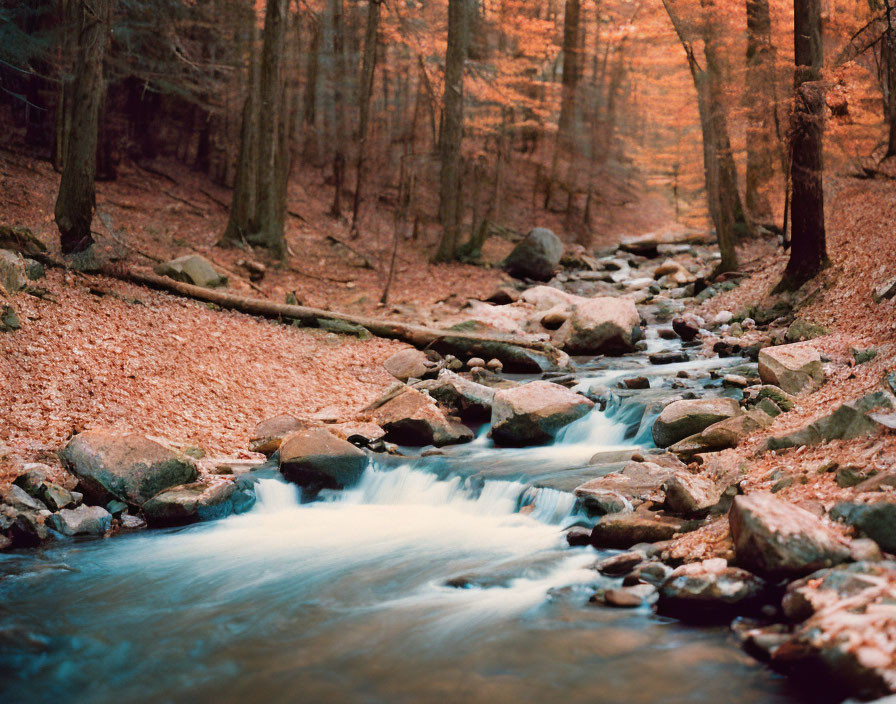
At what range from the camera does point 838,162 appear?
17156 mm

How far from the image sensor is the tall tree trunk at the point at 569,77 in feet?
83.7

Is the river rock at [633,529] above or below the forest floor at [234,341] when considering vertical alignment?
below

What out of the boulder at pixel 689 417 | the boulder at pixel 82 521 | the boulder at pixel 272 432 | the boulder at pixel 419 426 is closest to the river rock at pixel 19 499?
the boulder at pixel 82 521

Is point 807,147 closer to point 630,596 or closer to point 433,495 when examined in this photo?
point 433,495

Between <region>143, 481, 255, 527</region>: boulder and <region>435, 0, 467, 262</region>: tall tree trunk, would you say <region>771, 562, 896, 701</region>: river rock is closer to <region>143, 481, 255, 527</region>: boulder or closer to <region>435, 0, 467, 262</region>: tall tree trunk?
<region>143, 481, 255, 527</region>: boulder

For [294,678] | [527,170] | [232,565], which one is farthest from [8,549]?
[527,170]

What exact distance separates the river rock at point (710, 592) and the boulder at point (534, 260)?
51.5 ft

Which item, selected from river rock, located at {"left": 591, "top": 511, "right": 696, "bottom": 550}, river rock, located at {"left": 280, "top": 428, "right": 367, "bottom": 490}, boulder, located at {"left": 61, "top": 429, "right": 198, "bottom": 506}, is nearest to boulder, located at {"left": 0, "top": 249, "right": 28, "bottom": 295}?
boulder, located at {"left": 61, "top": 429, "right": 198, "bottom": 506}

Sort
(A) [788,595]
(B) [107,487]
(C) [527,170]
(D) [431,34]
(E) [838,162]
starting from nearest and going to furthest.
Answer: (A) [788,595], (B) [107,487], (E) [838,162], (D) [431,34], (C) [527,170]

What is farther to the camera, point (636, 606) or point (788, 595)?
→ point (636, 606)

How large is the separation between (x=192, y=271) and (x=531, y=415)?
7282mm

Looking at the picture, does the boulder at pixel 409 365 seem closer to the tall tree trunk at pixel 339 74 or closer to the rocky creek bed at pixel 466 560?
the rocky creek bed at pixel 466 560

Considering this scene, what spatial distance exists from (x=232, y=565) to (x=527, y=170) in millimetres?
26190

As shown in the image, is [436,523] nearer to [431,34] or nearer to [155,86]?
[155,86]
